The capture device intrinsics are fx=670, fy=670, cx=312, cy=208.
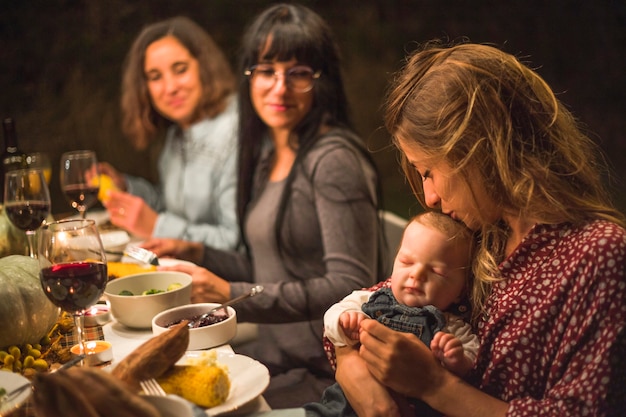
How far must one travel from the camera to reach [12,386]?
94 cm

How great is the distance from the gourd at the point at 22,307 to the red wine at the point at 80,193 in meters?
0.85

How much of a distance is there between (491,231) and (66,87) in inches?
143

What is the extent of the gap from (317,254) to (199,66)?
143 cm

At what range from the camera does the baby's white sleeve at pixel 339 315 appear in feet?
4.20

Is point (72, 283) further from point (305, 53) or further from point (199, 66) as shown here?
point (199, 66)

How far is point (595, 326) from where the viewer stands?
957 mm

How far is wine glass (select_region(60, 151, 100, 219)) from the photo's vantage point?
2096 millimetres

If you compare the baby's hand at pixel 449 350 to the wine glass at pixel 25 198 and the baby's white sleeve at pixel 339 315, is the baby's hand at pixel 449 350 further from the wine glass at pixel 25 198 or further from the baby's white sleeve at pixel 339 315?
the wine glass at pixel 25 198

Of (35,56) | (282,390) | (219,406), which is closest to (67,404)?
(219,406)

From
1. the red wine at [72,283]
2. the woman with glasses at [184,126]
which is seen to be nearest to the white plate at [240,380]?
the red wine at [72,283]

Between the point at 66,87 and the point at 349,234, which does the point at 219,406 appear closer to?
the point at 349,234

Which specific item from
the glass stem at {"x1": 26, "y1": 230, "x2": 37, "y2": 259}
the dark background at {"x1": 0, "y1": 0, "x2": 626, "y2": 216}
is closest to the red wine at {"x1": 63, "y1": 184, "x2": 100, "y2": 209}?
the glass stem at {"x1": 26, "y1": 230, "x2": 37, "y2": 259}

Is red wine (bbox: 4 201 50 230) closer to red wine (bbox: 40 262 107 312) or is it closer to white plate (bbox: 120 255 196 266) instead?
white plate (bbox: 120 255 196 266)

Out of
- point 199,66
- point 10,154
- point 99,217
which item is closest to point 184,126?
point 199,66
